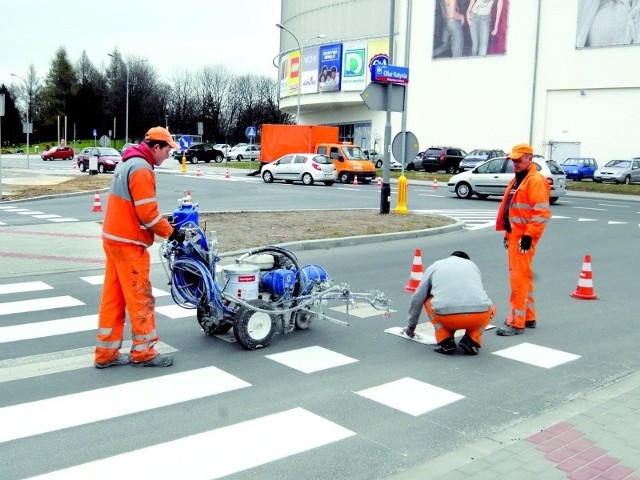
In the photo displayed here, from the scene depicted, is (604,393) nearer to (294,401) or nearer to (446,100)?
(294,401)

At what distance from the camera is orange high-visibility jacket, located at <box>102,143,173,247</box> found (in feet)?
19.5

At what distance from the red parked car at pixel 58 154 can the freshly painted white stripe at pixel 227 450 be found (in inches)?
2626

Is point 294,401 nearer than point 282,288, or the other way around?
point 294,401

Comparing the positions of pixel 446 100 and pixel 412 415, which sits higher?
pixel 446 100

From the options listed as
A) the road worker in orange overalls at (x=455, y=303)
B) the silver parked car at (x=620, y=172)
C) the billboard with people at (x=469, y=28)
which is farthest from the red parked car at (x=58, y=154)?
the road worker in orange overalls at (x=455, y=303)

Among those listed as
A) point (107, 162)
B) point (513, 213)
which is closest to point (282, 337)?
point (513, 213)

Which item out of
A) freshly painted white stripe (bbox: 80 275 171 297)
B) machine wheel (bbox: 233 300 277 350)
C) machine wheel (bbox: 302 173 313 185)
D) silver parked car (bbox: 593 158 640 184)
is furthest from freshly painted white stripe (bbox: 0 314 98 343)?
silver parked car (bbox: 593 158 640 184)

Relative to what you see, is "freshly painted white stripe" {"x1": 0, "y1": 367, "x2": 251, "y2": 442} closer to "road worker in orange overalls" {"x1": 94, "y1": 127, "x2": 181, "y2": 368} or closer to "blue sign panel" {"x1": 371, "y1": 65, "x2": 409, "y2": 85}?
"road worker in orange overalls" {"x1": 94, "y1": 127, "x2": 181, "y2": 368}

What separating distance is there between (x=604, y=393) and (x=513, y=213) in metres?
2.70

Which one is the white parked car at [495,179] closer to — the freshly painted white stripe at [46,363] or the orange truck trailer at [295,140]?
the orange truck trailer at [295,140]

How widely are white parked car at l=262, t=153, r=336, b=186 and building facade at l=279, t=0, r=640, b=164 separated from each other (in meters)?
9.45

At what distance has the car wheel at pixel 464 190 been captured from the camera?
2758 cm

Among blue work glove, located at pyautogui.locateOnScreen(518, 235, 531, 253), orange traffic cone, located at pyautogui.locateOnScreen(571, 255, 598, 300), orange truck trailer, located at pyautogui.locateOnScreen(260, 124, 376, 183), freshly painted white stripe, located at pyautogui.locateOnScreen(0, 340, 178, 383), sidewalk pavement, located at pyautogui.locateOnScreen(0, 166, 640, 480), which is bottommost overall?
freshly painted white stripe, located at pyautogui.locateOnScreen(0, 340, 178, 383)

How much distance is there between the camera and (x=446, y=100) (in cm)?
5338
